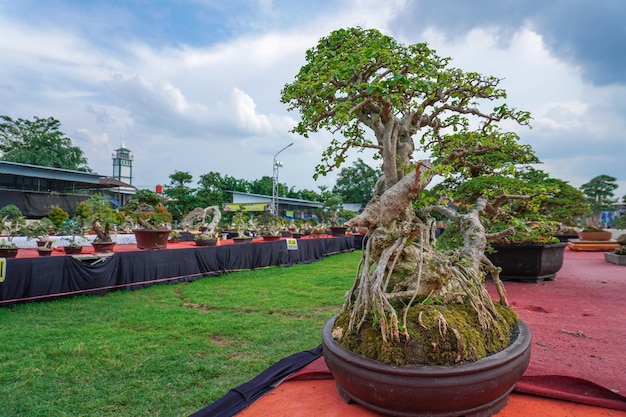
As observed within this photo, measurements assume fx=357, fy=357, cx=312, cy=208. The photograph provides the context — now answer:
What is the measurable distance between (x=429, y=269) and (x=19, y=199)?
2533cm

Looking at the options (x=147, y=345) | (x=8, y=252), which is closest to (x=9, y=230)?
(x=8, y=252)

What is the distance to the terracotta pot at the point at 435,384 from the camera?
1816mm

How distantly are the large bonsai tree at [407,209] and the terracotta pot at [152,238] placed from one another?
6.55 meters

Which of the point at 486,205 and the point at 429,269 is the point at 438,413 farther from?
the point at 486,205

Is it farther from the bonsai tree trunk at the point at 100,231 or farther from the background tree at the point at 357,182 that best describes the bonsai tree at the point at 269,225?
the background tree at the point at 357,182

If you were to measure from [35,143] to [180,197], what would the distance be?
14.8 m

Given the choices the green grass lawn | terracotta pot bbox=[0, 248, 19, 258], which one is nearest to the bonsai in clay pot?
the green grass lawn

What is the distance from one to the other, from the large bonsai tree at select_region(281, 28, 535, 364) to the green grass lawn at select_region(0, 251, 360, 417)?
1232mm

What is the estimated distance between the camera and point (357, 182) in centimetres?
3469

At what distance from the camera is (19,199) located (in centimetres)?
2055

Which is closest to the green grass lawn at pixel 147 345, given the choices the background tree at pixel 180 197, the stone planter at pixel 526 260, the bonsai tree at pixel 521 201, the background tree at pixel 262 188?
the bonsai tree at pixel 521 201

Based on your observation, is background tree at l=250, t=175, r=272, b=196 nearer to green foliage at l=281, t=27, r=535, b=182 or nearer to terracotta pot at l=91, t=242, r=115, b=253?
terracotta pot at l=91, t=242, r=115, b=253

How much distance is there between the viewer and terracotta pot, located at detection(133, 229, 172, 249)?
912cm

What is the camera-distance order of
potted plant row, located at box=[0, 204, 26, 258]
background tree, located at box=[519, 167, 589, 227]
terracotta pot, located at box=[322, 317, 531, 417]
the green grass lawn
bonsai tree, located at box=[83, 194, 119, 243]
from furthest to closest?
1. bonsai tree, located at box=[83, 194, 119, 243]
2. potted plant row, located at box=[0, 204, 26, 258]
3. background tree, located at box=[519, 167, 589, 227]
4. the green grass lawn
5. terracotta pot, located at box=[322, 317, 531, 417]
